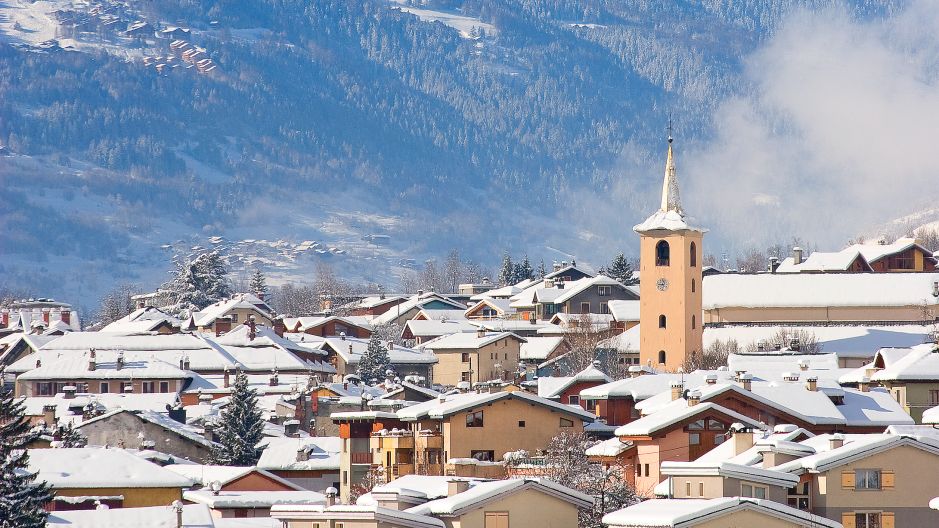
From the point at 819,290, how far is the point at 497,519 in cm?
7646

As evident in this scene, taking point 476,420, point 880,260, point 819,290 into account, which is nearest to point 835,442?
point 476,420

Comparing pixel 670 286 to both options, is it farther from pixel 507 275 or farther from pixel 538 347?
pixel 507 275

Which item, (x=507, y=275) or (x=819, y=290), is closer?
(x=819, y=290)

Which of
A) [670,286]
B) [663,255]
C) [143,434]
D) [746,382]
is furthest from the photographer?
[663,255]

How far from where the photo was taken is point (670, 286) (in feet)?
350

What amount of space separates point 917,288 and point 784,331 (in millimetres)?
9599

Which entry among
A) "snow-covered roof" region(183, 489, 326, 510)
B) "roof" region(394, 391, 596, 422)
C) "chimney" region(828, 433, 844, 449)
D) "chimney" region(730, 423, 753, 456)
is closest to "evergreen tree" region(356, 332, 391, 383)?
"roof" region(394, 391, 596, 422)

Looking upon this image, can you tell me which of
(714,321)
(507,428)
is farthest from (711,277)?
(507,428)

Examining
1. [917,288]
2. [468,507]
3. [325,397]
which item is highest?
[917,288]

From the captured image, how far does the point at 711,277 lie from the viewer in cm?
11788

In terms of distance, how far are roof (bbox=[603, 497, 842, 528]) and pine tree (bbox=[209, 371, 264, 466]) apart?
105 ft

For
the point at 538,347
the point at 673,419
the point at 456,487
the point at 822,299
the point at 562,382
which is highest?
the point at 822,299

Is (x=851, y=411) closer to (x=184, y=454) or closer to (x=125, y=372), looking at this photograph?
(x=184, y=454)

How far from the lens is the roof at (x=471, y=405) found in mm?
58688
